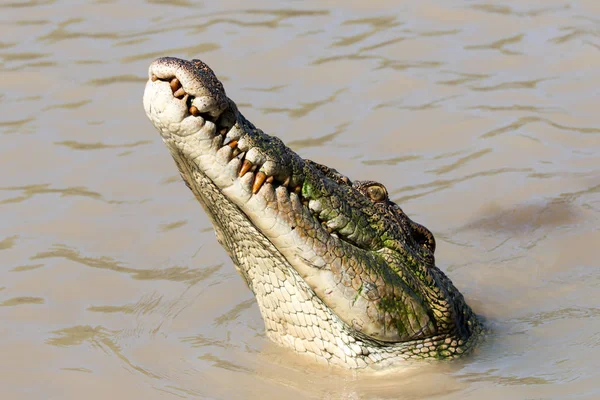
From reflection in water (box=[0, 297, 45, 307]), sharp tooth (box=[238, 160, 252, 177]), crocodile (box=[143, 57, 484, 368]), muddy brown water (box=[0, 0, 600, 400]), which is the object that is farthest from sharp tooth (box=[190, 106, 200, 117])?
reflection in water (box=[0, 297, 45, 307])

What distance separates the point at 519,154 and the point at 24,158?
378cm

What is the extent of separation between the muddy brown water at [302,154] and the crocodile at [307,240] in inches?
6.8

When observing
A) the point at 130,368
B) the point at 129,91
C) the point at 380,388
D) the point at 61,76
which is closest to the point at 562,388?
the point at 380,388

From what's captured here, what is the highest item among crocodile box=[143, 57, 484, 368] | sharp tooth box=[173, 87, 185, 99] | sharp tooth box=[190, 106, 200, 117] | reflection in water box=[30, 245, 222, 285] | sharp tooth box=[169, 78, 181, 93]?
sharp tooth box=[169, 78, 181, 93]

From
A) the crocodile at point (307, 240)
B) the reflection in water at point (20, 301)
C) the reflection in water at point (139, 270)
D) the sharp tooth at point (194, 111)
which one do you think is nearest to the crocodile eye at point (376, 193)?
the crocodile at point (307, 240)

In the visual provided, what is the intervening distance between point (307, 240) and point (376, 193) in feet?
2.16

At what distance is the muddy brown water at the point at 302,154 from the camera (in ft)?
14.0

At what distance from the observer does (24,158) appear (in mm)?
6871

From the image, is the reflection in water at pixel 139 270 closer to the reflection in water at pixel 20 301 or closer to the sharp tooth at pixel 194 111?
the reflection in water at pixel 20 301

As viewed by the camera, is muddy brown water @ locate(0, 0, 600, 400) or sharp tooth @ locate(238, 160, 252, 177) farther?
muddy brown water @ locate(0, 0, 600, 400)

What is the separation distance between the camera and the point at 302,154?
7023mm

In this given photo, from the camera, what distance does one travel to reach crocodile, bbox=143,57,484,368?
3346 mm

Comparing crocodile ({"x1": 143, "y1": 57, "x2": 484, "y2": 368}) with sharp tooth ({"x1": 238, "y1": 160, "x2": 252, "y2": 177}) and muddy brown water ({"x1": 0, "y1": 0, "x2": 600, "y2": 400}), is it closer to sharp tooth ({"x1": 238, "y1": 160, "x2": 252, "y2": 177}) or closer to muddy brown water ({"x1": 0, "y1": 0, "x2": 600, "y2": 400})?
sharp tooth ({"x1": 238, "y1": 160, "x2": 252, "y2": 177})

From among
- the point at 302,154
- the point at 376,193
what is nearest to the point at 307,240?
the point at 376,193
